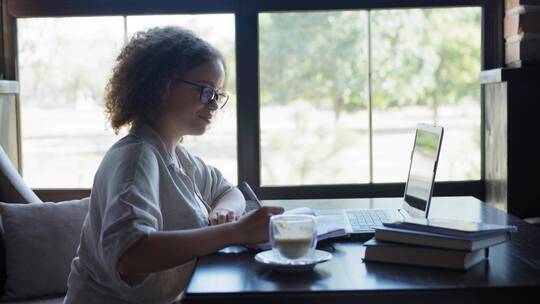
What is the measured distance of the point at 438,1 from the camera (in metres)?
3.25

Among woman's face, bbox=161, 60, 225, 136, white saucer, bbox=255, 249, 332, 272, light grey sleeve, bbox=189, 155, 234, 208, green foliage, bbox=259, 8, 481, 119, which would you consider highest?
green foliage, bbox=259, 8, 481, 119

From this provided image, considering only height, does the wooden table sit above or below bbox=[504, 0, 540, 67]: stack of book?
below

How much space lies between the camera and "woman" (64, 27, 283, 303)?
5.23ft

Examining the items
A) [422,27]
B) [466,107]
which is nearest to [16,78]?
[422,27]

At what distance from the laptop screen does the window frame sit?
42.8 inches

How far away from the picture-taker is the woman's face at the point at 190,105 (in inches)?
78.2

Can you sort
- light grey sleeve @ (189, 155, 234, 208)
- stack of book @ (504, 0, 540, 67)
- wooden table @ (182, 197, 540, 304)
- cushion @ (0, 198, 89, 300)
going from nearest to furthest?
wooden table @ (182, 197, 540, 304)
light grey sleeve @ (189, 155, 234, 208)
cushion @ (0, 198, 89, 300)
stack of book @ (504, 0, 540, 67)

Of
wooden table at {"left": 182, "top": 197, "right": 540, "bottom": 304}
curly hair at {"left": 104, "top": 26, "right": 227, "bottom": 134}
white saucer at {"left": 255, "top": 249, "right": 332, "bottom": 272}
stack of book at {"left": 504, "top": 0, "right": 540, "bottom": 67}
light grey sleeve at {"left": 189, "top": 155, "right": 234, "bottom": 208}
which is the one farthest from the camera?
stack of book at {"left": 504, "top": 0, "right": 540, "bottom": 67}

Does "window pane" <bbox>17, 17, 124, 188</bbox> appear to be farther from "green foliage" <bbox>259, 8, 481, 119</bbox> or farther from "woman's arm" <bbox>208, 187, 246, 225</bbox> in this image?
"woman's arm" <bbox>208, 187, 246, 225</bbox>

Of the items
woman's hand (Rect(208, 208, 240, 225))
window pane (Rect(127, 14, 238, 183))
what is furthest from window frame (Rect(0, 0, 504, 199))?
woman's hand (Rect(208, 208, 240, 225))

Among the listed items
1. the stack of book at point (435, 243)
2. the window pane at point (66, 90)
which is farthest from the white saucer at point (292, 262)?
the window pane at point (66, 90)

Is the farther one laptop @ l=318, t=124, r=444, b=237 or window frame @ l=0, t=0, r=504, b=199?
window frame @ l=0, t=0, r=504, b=199

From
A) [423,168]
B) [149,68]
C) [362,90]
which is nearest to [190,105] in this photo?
[149,68]

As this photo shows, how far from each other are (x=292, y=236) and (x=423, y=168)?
2.24 feet
